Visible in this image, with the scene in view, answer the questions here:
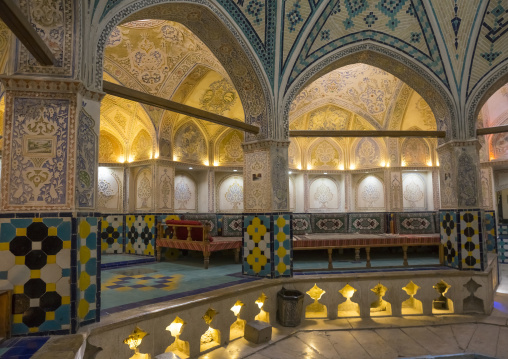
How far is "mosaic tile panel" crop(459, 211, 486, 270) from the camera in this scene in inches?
303

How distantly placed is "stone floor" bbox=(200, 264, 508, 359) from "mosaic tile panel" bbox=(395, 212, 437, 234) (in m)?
4.97

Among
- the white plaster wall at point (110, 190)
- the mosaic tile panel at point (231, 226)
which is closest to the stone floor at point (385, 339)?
the mosaic tile panel at point (231, 226)

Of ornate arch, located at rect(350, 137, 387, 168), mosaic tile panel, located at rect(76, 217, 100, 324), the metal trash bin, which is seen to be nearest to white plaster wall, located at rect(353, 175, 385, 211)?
ornate arch, located at rect(350, 137, 387, 168)

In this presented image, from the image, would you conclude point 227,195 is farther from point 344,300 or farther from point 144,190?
point 344,300

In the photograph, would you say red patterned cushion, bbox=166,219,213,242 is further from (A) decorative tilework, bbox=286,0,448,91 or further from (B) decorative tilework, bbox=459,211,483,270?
(B) decorative tilework, bbox=459,211,483,270

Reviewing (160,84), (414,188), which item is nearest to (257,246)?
(160,84)

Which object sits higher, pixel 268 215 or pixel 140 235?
pixel 268 215

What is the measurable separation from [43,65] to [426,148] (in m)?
12.1

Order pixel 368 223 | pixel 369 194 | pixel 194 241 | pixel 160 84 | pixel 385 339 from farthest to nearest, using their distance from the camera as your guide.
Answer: pixel 369 194
pixel 368 223
pixel 160 84
pixel 194 241
pixel 385 339

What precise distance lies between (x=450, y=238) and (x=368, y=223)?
4600 mm

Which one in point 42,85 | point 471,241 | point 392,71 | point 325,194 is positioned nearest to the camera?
point 42,85

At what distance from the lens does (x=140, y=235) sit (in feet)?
36.2

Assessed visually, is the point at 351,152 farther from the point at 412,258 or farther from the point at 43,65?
the point at 43,65

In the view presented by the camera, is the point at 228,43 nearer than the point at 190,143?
Yes
